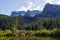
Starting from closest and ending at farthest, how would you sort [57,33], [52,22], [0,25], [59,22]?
[57,33] → [59,22] → [52,22] → [0,25]

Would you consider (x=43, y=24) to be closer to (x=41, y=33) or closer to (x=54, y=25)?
(x=54, y=25)

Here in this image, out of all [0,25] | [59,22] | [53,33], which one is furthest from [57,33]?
[0,25]

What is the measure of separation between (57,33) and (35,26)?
2021 inches

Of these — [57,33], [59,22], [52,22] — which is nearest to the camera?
[57,33]

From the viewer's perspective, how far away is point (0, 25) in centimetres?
19150

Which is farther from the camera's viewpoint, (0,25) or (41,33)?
(0,25)

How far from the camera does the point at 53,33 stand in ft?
336

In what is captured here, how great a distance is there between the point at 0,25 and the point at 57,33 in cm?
10030

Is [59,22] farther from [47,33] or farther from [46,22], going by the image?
[47,33]

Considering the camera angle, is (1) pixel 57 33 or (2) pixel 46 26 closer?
(1) pixel 57 33

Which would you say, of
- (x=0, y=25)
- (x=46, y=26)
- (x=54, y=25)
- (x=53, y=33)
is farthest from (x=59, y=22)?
(x=0, y=25)

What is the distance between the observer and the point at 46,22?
163 m

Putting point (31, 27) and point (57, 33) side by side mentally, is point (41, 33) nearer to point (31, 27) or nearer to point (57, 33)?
point (57, 33)

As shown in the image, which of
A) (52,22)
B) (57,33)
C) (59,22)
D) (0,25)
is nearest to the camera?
(57,33)
